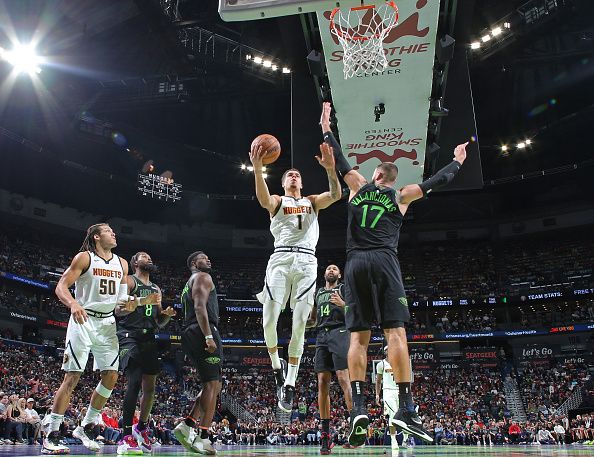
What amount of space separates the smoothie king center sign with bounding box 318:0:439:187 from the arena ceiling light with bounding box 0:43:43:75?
14883 mm

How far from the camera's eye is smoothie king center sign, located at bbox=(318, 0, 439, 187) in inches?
481

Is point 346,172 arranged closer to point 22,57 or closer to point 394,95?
point 394,95

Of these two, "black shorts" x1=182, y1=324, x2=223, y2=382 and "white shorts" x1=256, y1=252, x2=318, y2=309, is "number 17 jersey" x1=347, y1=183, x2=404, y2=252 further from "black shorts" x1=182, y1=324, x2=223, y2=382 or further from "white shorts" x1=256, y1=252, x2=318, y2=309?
"black shorts" x1=182, y1=324, x2=223, y2=382

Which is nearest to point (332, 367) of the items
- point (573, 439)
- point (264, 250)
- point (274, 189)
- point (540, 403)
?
point (573, 439)

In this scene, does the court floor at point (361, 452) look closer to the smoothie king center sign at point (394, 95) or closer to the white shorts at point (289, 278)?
the white shorts at point (289, 278)

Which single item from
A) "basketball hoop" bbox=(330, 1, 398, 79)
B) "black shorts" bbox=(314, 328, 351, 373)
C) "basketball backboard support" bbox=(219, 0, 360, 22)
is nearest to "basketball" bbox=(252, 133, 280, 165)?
"basketball backboard support" bbox=(219, 0, 360, 22)

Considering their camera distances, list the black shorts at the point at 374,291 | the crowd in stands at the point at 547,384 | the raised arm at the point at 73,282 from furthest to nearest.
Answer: the crowd in stands at the point at 547,384, the raised arm at the point at 73,282, the black shorts at the point at 374,291

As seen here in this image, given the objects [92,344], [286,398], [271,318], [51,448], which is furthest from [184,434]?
[271,318]

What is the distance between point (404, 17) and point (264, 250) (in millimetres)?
30451

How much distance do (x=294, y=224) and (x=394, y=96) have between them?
8.10 m

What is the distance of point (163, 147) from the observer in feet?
115

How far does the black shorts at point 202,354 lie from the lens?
21.6 feet

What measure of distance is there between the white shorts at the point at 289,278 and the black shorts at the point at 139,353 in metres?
1.80

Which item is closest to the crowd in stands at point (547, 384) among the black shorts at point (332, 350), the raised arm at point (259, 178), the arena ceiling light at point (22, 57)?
the black shorts at point (332, 350)
